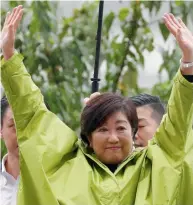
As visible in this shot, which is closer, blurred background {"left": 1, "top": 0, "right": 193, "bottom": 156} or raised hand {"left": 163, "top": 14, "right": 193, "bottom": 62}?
raised hand {"left": 163, "top": 14, "right": 193, "bottom": 62}

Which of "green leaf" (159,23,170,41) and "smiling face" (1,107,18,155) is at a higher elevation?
"green leaf" (159,23,170,41)

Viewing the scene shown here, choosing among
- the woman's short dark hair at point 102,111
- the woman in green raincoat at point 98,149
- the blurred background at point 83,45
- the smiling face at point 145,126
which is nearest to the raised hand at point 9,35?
the woman in green raincoat at point 98,149

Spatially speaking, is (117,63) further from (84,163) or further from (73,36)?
(84,163)

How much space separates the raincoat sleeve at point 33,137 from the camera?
1.61m

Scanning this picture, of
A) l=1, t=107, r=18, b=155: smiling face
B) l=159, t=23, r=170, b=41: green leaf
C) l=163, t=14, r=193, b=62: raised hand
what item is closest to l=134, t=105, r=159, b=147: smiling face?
l=1, t=107, r=18, b=155: smiling face

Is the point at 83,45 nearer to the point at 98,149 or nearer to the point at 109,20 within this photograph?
the point at 109,20

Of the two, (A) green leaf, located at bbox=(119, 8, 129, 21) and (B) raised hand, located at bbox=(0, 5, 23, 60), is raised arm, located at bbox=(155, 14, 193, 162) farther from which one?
(A) green leaf, located at bbox=(119, 8, 129, 21)

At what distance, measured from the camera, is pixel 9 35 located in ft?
5.52

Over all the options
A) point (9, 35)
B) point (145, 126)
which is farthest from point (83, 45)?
point (9, 35)

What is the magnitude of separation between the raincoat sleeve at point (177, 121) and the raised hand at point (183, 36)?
0.04m

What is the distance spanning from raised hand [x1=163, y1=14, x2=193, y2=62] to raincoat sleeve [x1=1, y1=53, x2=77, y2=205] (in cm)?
34

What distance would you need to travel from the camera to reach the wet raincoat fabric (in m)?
1.59

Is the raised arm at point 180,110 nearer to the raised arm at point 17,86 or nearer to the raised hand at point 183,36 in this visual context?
the raised hand at point 183,36

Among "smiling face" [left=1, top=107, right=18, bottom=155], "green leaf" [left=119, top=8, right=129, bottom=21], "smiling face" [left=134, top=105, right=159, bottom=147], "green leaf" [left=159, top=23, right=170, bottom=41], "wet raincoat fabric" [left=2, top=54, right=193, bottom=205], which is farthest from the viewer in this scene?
"green leaf" [left=119, top=8, right=129, bottom=21]
